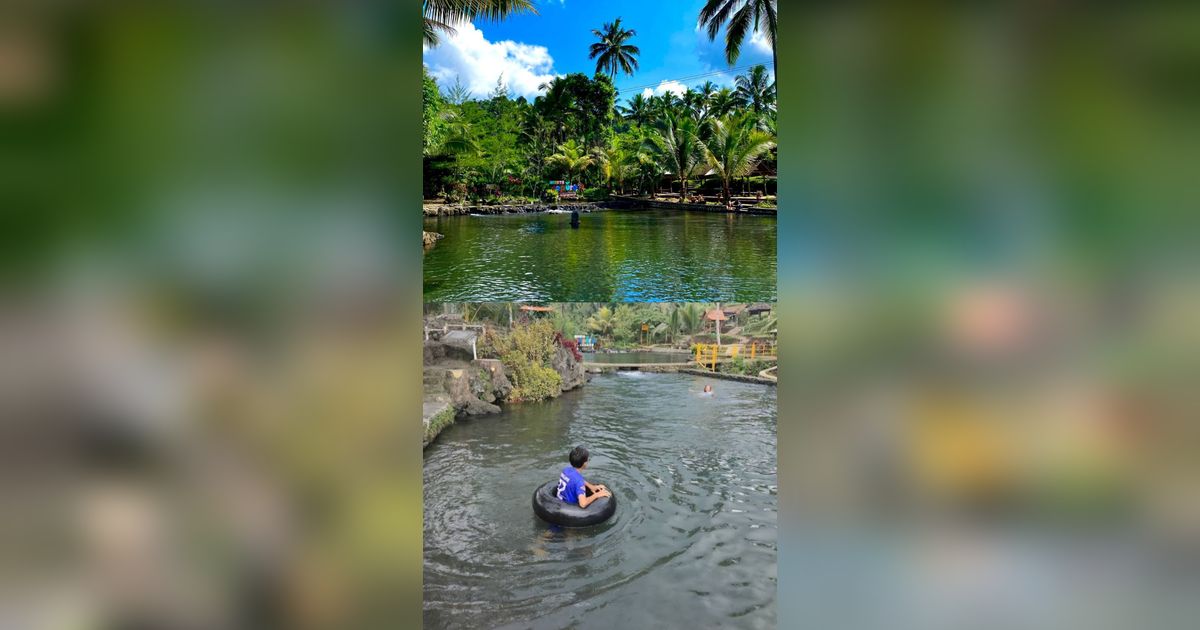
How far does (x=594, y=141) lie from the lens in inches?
1273

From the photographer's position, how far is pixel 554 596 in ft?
13.9

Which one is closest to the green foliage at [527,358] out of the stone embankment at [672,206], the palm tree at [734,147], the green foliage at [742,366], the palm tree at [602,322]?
the palm tree at [602,322]

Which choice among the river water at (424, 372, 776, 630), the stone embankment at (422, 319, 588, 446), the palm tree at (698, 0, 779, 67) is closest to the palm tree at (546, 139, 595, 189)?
the palm tree at (698, 0, 779, 67)

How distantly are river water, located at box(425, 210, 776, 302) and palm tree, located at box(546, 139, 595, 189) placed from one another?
7.90m

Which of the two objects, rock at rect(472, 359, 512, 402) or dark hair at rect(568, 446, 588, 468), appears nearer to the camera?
dark hair at rect(568, 446, 588, 468)

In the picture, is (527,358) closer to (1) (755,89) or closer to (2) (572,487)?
(2) (572,487)

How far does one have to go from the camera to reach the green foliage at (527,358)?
1100 cm

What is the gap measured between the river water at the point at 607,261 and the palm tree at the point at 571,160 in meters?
7.90

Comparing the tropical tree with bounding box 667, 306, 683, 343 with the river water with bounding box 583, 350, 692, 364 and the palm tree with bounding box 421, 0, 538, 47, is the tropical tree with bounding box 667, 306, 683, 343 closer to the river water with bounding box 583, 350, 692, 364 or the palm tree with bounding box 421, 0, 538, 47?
the river water with bounding box 583, 350, 692, 364

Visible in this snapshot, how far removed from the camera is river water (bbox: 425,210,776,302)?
13562 millimetres

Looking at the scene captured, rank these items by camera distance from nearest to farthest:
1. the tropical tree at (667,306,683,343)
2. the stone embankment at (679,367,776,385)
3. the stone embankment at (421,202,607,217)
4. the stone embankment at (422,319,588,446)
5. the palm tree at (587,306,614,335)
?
1. the stone embankment at (422,319,588,446)
2. the stone embankment at (679,367,776,385)
3. the palm tree at (587,306,614,335)
4. the tropical tree at (667,306,683,343)
5. the stone embankment at (421,202,607,217)

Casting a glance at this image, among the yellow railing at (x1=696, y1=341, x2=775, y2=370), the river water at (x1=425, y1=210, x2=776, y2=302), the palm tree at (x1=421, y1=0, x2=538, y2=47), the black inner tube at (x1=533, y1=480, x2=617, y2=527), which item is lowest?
the black inner tube at (x1=533, y1=480, x2=617, y2=527)
